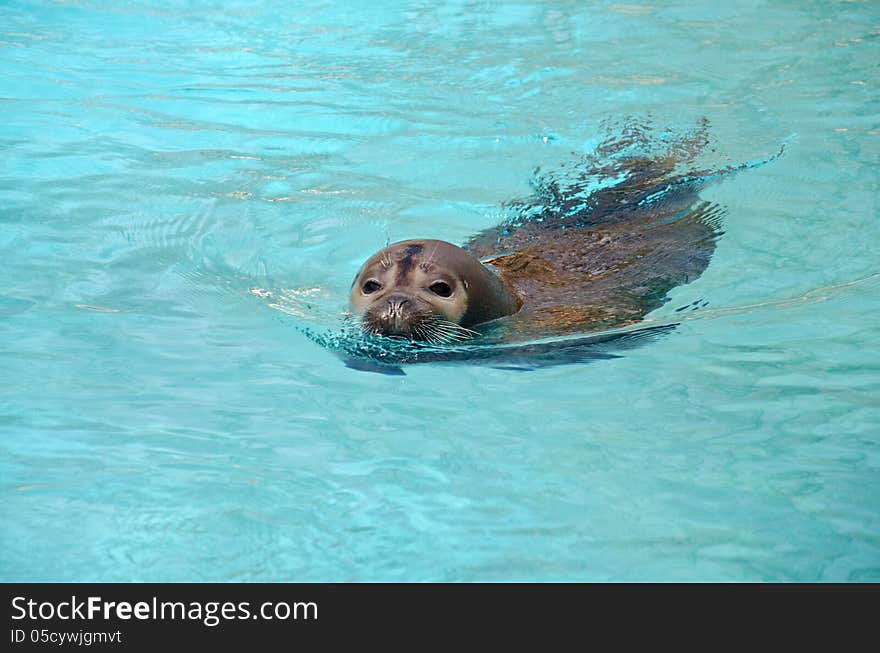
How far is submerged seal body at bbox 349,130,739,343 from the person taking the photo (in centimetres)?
479

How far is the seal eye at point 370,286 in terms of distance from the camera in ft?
16.0

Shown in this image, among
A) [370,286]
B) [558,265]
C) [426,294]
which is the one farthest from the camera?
[558,265]

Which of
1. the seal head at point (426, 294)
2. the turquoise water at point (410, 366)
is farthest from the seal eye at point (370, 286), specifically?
the turquoise water at point (410, 366)

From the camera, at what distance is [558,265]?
5648mm

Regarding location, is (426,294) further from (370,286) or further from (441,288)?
(370,286)

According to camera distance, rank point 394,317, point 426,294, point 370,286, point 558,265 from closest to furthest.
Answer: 1. point 394,317
2. point 426,294
3. point 370,286
4. point 558,265

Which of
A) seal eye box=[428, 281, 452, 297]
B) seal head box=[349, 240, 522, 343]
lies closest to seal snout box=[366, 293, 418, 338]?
seal head box=[349, 240, 522, 343]

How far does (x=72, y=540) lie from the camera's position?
3264 mm

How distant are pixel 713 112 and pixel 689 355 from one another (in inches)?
179

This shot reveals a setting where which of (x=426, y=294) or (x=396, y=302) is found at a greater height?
(x=426, y=294)

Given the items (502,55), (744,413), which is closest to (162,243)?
(744,413)

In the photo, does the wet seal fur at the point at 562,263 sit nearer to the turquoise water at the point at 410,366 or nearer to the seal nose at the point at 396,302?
the seal nose at the point at 396,302

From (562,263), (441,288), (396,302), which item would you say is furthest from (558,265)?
(396,302)

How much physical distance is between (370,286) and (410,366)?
1.89 feet
